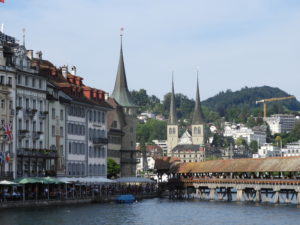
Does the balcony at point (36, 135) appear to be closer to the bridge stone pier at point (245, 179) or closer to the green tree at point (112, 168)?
the bridge stone pier at point (245, 179)

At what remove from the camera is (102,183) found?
106438 mm

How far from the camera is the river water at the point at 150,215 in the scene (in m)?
69.1

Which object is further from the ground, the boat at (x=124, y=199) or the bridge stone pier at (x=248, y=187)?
the bridge stone pier at (x=248, y=187)

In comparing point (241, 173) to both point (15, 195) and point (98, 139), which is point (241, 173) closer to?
point (98, 139)

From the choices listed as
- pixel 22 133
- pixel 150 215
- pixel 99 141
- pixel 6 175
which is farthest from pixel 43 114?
pixel 150 215

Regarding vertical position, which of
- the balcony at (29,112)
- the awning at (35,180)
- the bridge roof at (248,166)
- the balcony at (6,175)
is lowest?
the awning at (35,180)

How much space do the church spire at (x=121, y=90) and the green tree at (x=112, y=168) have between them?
18.4 meters

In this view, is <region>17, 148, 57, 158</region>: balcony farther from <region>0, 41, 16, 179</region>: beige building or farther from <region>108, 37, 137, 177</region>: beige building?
<region>108, 37, 137, 177</region>: beige building

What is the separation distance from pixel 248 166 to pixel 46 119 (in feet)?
87.1

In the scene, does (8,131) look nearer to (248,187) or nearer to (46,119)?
(46,119)

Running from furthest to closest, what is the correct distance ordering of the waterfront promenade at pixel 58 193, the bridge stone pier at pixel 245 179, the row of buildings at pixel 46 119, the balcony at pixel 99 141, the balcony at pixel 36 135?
the balcony at pixel 99 141
the bridge stone pier at pixel 245 179
the balcony at pixel 36 135
the row of buildings at pixel 46 119
the waterfront promenade at pixel 58 193

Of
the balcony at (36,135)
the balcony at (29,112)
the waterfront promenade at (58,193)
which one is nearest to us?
the waterfront promenade at (58,193)

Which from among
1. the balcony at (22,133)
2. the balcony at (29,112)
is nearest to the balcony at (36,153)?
the balcony at (22,133)

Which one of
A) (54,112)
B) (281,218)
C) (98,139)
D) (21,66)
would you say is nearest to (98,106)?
(98,139)
